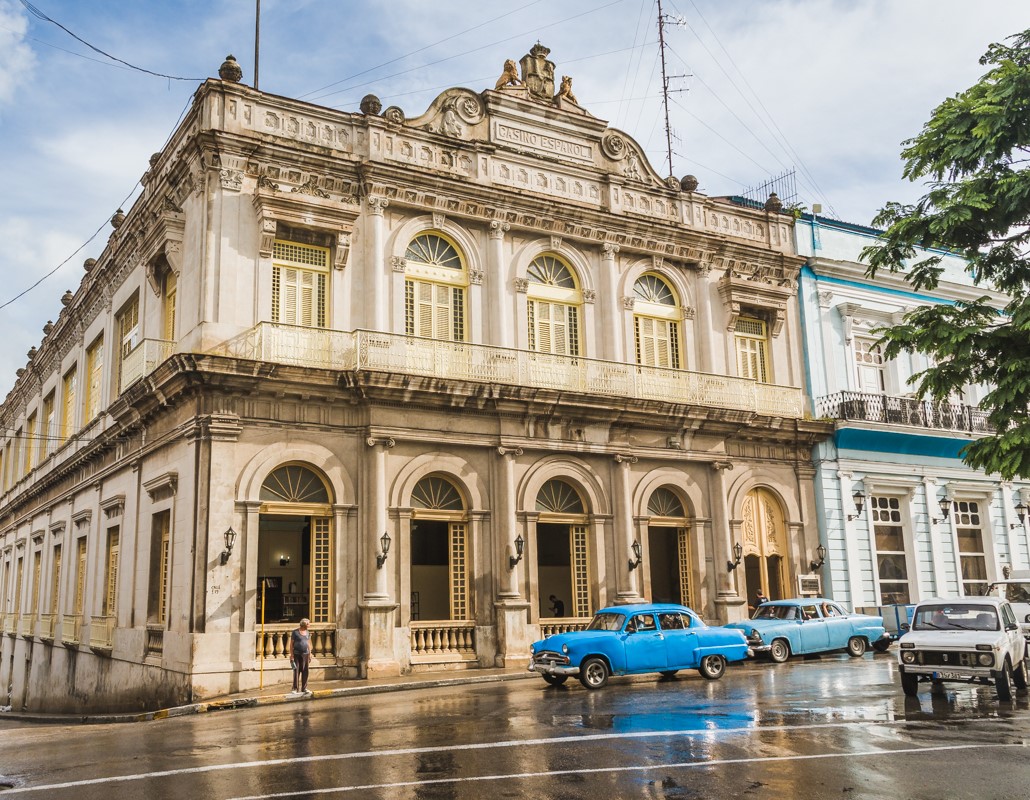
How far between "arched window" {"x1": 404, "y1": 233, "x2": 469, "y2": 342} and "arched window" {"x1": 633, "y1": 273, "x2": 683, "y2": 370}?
16.3ft

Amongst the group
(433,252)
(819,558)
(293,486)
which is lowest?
(819,558)

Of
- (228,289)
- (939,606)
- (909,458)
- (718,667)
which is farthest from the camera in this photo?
(909,458)

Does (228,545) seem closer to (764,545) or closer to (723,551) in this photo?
(723,551)

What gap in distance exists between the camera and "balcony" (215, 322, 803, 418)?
1934cm

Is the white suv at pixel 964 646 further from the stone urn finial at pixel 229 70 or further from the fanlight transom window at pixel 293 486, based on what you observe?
the stone urn finial at pixel 229 70

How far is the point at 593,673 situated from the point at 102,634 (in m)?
13.0

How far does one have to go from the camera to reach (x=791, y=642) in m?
20.8

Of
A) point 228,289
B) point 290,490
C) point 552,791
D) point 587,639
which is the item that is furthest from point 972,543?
point 552,791

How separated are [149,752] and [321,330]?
10.3 m

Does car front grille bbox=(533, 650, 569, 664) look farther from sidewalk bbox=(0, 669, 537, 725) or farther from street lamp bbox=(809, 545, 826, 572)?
street lamp bbox=(809, 545, 826, 572)

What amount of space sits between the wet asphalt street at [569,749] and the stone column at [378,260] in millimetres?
8462

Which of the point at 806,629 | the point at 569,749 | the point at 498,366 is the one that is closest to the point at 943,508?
the point at 806,629

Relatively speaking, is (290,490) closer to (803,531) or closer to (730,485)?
(730,485)

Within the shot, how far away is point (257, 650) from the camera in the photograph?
18125mm
